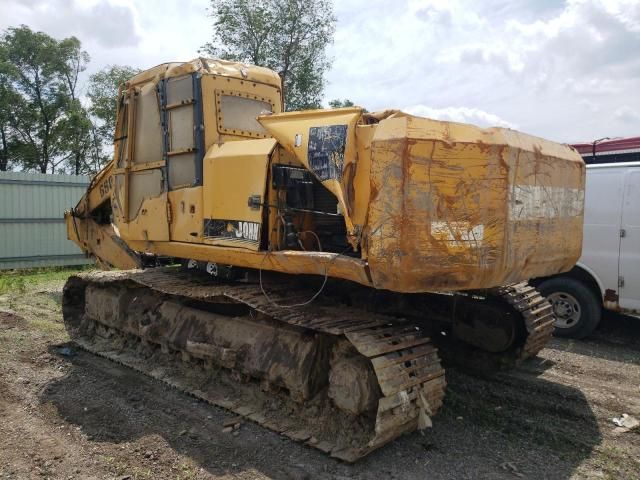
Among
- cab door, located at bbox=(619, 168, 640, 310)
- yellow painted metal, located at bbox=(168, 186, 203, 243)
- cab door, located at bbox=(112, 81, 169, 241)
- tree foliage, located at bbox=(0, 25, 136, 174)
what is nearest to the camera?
yellow painted metal, located at bbox=(168, 186, 203, 243)

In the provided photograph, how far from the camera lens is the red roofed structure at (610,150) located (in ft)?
27.4

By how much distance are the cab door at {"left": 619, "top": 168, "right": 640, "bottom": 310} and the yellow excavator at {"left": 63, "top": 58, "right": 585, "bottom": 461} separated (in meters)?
1.98

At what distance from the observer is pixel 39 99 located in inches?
1061

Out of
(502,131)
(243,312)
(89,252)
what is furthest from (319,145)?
(89,252)

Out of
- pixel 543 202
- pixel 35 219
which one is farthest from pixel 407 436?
pixel 35 219

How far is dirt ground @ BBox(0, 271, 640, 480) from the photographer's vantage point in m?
3.81

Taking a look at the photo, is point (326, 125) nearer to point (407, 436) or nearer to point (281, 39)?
point (407, 436)

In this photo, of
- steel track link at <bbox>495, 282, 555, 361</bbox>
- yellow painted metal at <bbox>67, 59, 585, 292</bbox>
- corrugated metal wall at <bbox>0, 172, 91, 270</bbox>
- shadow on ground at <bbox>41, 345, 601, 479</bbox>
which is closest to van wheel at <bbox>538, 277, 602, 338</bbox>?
steel track link at <bbox>495, 282, 555, 361</bbox>

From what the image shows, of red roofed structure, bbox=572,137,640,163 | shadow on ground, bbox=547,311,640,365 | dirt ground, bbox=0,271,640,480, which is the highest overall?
red roofed structure, bbox=572,137,640,163

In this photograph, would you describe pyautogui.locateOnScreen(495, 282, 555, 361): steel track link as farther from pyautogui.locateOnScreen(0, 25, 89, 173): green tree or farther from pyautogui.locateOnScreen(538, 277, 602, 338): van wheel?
pyautogui.locateOnScreen(0, 25, 89, 173): green tree

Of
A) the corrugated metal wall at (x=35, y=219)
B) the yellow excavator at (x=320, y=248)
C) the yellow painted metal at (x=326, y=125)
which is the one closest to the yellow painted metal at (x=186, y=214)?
the yellow excavator at (x=320, y=248)

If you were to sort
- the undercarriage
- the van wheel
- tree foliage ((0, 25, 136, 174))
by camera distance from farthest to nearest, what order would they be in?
tree foliage ((0, 25, 136, 174))
the van wheel
the undercarriage

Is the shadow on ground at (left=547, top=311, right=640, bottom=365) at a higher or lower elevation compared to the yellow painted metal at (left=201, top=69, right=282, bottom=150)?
lower

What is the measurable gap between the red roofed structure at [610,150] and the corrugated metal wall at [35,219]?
486 inches
